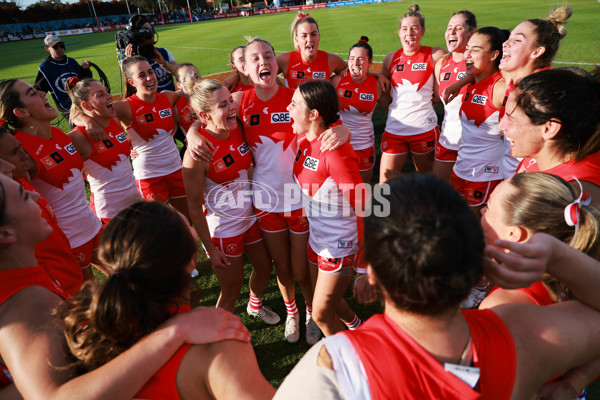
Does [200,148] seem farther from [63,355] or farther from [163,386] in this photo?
[163,386]

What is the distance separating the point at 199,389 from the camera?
122 cm

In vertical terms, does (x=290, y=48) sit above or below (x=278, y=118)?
below

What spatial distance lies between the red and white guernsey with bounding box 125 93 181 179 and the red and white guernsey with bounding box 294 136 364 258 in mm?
2157

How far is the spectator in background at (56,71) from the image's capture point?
279 inches

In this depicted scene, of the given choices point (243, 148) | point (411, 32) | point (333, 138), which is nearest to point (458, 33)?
point (411, 32)

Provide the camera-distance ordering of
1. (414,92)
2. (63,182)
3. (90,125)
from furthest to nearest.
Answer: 1. (414,92)
2. (90,125)
3. (63,182)

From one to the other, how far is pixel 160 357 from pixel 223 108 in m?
2.07

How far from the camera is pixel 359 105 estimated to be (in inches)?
183

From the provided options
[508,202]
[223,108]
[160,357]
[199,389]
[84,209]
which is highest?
[223,108]

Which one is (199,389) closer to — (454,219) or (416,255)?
Result: (416,255)

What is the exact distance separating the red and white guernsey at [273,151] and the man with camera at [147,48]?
3.82 meters

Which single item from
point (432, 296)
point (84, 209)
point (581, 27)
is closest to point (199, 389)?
point (432, 296)

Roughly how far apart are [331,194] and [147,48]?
534 centimetres

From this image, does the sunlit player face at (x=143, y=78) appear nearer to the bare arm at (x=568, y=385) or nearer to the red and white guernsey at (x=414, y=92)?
the red and white guernsey at (x=414, y=92)
